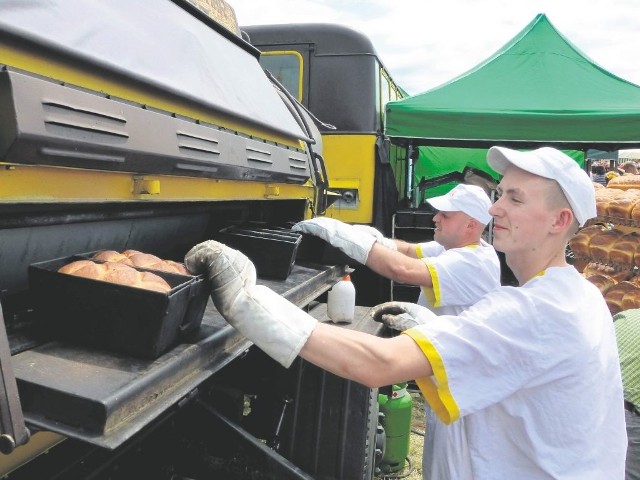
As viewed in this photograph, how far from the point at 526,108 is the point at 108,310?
5.19 m

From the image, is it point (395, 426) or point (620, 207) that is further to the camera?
point (620, 207)

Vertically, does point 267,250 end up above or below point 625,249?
above

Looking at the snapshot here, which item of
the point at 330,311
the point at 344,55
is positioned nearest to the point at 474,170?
the point at 344,55

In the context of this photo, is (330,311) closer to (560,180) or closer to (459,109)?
(560,180)

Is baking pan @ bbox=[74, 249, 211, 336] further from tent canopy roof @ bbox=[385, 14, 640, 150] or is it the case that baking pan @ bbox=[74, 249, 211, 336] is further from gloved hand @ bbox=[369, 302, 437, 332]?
tent canopy roof @ bbox=[385, 14, 640, 150]

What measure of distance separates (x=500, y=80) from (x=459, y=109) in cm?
107

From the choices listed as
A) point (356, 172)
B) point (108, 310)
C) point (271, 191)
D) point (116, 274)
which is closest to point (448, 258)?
point (271, 191)

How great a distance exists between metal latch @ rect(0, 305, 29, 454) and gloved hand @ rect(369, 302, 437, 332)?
177cm

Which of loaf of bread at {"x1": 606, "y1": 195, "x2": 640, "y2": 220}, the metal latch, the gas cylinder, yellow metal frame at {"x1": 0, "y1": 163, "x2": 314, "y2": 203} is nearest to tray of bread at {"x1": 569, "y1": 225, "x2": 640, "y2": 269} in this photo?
loaf of bread at {"x1": 606, "y1": 195, "x2": 640, "y2": 220}

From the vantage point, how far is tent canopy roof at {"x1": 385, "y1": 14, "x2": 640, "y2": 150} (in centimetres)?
540

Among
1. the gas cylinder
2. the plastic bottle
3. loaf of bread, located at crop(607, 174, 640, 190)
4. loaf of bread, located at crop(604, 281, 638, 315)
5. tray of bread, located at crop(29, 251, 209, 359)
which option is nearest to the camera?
tray of bread, located at crop(29, 251, 209, 359)

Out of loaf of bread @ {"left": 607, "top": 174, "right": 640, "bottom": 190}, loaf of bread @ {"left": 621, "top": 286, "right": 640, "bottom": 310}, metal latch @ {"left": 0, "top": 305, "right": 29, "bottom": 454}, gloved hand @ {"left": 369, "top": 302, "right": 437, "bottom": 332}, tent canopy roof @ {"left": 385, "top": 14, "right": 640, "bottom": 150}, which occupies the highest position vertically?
tent canopy roof @ {"left": 385, "top": 14, "right": 640, "bottom": 150}

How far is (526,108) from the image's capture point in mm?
5566

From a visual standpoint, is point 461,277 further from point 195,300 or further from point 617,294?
point 617,294
